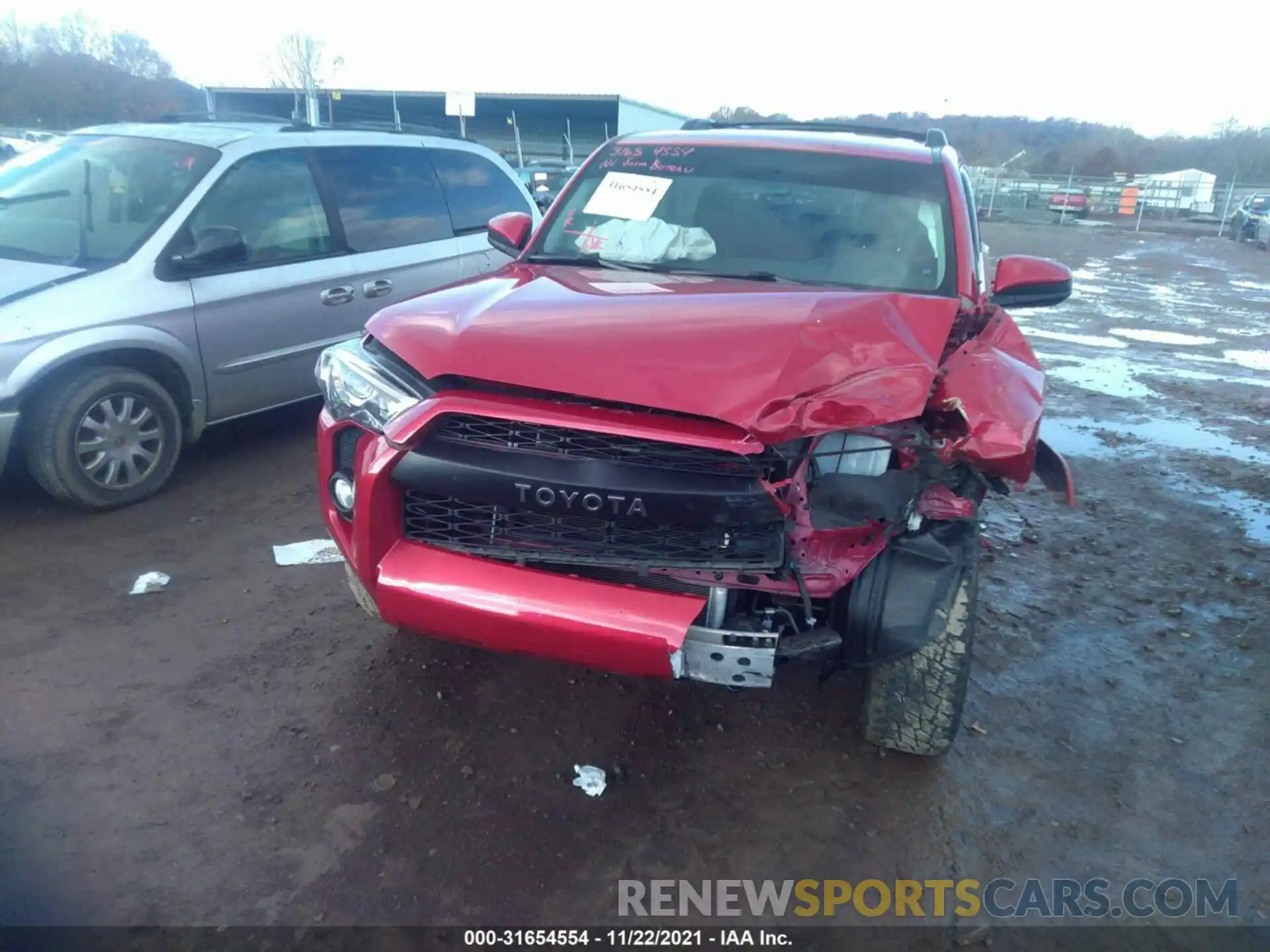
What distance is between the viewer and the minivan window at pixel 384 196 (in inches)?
→ 215

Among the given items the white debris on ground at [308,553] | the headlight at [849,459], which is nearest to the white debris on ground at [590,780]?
the headlight at [849,459]

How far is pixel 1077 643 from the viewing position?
370 centimetres

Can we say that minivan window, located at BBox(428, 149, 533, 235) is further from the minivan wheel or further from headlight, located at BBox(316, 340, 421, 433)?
headlight, located at BBox(316, 340, 421, 433)

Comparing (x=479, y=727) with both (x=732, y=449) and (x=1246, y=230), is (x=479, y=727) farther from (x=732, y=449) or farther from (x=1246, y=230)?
(x=1246, y=230)

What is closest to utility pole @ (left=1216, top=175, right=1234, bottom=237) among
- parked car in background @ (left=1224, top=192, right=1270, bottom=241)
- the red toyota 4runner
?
parked car in background @ (left=1224, top=192, right=1270, bottom=241)

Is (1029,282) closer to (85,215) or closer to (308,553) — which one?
(308,553)

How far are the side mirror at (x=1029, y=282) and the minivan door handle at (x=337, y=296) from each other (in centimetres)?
360

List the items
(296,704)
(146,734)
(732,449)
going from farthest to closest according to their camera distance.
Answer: (296,704), (146,734), (732,449)

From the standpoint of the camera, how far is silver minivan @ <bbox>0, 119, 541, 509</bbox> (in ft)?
13.5

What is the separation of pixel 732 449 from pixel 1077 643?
228 centimetres

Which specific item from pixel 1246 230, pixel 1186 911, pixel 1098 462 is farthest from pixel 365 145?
pixel 1246 230

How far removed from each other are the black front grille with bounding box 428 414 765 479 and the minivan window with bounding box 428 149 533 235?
4.11 meters

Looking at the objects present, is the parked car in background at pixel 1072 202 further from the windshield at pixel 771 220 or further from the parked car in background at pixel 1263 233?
the windshield at pixel 771 220

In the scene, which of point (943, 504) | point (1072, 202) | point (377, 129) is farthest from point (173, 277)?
point (1072, 202)
